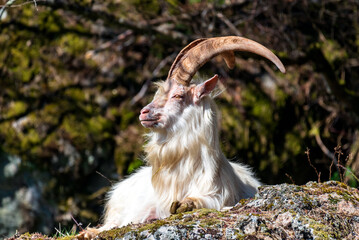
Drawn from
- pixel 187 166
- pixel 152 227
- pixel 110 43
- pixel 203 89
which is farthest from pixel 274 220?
pixel 110 43

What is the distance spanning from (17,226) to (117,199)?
424cm

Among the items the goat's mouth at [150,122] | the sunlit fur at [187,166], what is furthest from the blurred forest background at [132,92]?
the goat's mouth at [150,122]

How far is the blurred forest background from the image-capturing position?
29.1 ft

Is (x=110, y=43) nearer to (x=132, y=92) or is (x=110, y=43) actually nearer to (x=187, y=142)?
(x=132, y=92)

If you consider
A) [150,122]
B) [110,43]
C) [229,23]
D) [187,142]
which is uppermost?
[110,43]

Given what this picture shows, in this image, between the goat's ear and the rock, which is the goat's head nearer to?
the goat's ear

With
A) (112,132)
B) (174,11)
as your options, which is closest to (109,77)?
(112,132)

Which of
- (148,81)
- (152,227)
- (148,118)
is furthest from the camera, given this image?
(148,81)

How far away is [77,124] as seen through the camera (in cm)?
906

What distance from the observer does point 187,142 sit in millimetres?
4578

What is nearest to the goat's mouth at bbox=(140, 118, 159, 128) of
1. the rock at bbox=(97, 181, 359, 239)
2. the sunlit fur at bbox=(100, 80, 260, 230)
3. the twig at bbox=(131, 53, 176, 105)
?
the sunlit fur at bbox=(100, 80, 260, 230)

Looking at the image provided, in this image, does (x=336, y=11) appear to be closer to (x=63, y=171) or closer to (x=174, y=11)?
(x=174, y=11)

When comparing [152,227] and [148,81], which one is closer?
[152,227]

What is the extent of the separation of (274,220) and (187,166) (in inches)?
57.7
